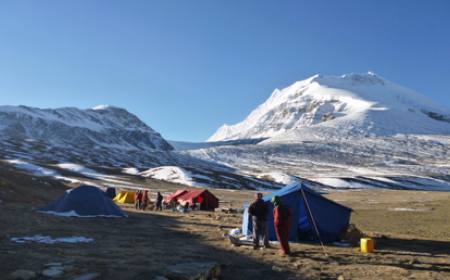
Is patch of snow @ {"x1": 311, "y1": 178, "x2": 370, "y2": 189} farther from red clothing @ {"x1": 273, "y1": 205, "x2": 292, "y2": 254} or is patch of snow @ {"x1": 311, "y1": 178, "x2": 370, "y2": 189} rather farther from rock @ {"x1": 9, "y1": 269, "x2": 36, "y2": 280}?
rock @ {"x1": 9, "y1": 269, "x2": 36, "y2": 280}

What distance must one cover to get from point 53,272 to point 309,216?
38.0ft

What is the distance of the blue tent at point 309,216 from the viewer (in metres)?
19.5

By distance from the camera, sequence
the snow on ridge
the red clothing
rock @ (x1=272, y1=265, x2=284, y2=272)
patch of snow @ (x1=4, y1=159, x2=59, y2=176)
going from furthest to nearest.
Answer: the snow on ridge, patch of snow @ (x1=4, y1=159, x2=59, y2=176), the red clothing, rock @ (x1=272, y1=265, x2=284, y2=272)

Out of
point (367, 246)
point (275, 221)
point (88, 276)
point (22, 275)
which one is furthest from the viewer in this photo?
point (367, 246)

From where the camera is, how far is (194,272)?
1055 cm

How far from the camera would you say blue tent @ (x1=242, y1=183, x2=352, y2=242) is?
19484 mm

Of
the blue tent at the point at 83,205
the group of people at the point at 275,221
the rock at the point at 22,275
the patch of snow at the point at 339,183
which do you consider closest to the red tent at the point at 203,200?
the blue tent at the point at 83,205

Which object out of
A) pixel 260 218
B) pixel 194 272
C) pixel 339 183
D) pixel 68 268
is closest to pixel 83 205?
pixel 260 218

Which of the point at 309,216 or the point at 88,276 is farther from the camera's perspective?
the point at 309,216

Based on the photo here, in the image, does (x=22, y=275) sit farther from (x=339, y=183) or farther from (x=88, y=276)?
(x=339, y=183)

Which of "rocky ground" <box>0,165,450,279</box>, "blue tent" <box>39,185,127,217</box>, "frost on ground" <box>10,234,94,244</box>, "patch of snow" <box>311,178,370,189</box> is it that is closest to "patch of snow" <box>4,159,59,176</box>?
"patch of snow" <box>311,178,370,189</box>

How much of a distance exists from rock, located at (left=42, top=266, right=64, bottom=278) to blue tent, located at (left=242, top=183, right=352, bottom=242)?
10.2 meters

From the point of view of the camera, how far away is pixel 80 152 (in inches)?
7436

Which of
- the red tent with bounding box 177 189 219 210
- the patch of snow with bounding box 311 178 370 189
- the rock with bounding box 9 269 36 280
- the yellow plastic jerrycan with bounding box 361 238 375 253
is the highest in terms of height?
the patch of snow with bounding box 311 178 370 189
